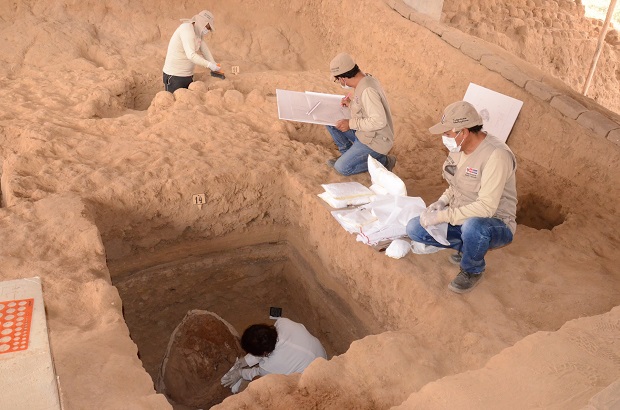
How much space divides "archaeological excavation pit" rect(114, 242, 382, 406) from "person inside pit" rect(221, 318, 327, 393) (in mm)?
541

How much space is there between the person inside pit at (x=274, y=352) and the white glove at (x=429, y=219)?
127cm

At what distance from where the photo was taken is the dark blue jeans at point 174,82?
6012 millimetres

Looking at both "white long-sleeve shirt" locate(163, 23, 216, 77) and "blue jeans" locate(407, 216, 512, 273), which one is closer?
"blue jeans" locate(407, 216, 512, 273)

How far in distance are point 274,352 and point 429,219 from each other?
1518mm

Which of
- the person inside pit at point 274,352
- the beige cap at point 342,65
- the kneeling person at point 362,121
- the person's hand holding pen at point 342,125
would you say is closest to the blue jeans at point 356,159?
the kneeling person at point 362,121

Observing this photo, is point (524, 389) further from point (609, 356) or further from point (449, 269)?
point (449, 269)

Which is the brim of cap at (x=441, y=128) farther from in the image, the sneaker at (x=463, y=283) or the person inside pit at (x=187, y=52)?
the person inside pit at (x=187, y=52)

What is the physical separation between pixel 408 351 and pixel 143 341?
2721 mm

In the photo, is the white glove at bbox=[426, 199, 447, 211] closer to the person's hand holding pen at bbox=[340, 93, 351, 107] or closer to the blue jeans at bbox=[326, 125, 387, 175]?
the blue jeans at bbox=[326, 125, 387, 175]

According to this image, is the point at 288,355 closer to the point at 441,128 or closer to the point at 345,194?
the point at 345,194

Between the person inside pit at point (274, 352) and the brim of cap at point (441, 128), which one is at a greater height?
the brim of cap at point (441, 128)

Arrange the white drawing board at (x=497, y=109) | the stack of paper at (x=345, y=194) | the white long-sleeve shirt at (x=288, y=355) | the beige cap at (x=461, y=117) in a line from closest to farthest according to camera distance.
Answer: the beige cap at (x=461, y=117), the white long-sleeve shirt at (x=288, y=355), the stack of paper at (x=345, y=194), the white drawing board at (x=497, y=109)

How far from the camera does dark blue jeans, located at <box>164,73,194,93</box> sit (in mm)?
6012

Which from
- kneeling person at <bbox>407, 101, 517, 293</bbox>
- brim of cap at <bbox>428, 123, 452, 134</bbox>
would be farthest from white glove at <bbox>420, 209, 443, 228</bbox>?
brim of cap at <bbox>428, 123, 452, 134</bbox>
